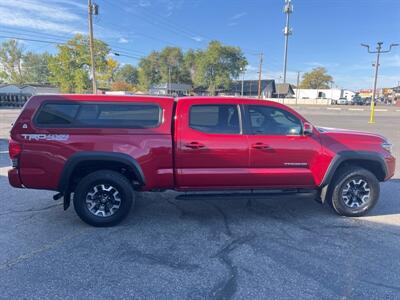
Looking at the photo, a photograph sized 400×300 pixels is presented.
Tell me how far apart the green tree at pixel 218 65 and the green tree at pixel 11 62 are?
48.1 meters

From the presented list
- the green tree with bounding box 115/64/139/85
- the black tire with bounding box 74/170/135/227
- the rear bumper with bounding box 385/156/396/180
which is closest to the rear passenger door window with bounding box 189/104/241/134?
the black tire with bounding box 74/170/135/227

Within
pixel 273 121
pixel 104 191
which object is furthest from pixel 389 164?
pixel 104 191

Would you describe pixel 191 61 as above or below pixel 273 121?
above

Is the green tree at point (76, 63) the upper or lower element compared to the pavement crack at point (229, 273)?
upper

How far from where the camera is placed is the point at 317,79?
10412cm

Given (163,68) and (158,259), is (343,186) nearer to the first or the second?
(158,259)

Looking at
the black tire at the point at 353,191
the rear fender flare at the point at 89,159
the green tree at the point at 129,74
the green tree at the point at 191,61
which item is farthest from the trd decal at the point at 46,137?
the green tree at the point at 129,74

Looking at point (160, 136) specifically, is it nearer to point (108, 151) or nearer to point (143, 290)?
point (108, 151)

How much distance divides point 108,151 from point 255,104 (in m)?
2.28

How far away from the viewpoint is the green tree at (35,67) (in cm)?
8335

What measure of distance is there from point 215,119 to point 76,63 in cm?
5859

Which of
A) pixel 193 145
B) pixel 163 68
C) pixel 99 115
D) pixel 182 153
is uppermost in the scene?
pixel 163 68

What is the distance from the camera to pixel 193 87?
84.8 metres

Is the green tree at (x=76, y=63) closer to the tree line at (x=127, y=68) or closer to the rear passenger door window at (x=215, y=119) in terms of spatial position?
the tree line at (x=127, y=68)
